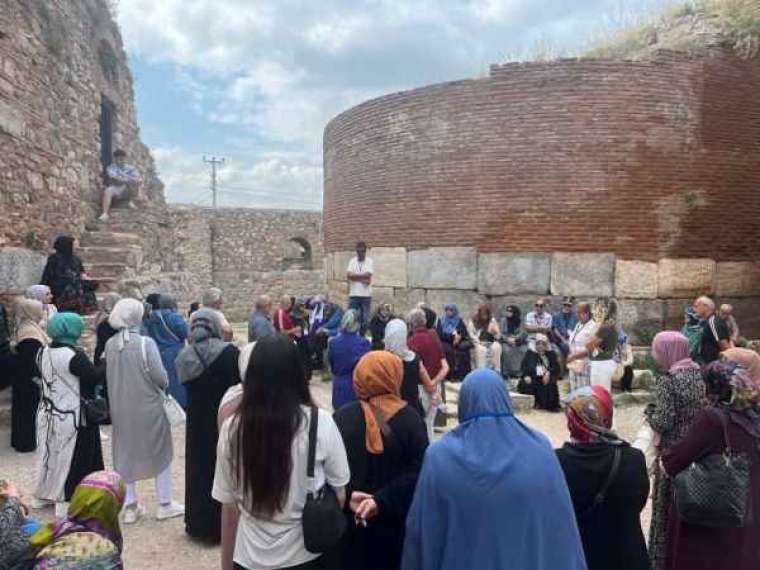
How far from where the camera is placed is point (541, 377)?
27.2 ft

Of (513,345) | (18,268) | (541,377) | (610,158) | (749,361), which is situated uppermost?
(610,158)

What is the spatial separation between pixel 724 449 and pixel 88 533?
8.53 feet

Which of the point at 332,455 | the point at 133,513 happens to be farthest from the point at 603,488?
the point at 133,513

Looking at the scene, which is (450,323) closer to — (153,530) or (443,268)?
(443,268)

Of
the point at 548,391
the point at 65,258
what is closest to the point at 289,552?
the point at 65,258

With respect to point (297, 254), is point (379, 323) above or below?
below

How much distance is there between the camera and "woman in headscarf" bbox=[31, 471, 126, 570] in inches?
85.0

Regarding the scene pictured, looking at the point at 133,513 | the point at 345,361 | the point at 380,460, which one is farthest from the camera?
the point at 345,361

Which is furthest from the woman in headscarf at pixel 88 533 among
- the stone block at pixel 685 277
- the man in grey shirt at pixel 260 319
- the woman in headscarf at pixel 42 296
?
the stone block at pixel 685 277

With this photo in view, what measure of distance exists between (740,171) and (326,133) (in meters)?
7.98

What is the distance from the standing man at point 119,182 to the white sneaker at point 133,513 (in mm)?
7161

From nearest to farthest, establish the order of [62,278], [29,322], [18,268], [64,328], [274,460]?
[274,460] → [64,328] → [29,322] → [62,278] → [18,268]

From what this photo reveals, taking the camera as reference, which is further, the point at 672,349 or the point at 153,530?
the point at 153,530

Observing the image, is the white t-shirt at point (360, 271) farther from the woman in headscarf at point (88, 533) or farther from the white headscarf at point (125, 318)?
the woman in headscarf at point (88, 533)
